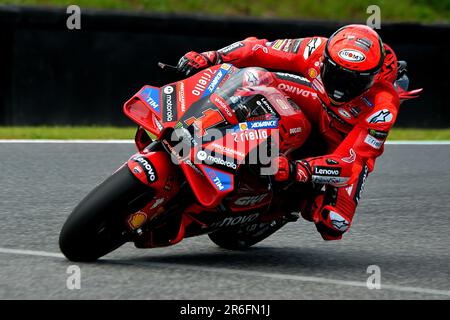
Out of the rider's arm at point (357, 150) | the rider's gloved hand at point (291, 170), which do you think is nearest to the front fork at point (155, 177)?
the rider's gloved hand at point (291, 170)

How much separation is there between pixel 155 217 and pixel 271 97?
2.81ft

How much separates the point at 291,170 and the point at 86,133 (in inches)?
251

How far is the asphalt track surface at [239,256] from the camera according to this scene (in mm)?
4832

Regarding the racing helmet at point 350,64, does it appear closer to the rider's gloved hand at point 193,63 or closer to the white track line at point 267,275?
the rider's gloved hand at point 193,63

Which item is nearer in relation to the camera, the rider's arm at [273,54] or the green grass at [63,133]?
the rider's arm at [273,54]

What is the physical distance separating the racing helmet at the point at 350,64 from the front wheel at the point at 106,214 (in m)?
1.11

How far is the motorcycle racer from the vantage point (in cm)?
518

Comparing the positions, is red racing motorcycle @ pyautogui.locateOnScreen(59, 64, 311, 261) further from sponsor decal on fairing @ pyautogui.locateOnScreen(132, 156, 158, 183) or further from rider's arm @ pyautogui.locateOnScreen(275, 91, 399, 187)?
rider's arm @ pyautogui.locateOnScreen(275, 91, 399, 187)

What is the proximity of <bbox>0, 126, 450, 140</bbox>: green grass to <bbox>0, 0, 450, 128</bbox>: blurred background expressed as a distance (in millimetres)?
482

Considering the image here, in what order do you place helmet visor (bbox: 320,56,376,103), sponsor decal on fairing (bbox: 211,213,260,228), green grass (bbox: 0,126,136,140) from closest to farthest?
helmet visor (bbox: 320,56,376,103), sponsor decal on fairing (bbox: 211,213,260,228), green grass (bbox: 0,126,136,140)

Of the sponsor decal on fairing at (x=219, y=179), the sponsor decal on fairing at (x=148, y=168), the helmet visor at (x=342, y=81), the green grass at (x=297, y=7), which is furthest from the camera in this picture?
the green grass at (x=297, y=7)

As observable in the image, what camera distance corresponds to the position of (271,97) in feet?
17.0

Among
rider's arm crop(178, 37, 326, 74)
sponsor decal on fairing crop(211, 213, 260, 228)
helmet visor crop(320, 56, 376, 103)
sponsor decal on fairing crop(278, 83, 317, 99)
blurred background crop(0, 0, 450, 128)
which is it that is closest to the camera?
helmet visor crop(320, 56, 376, 103)

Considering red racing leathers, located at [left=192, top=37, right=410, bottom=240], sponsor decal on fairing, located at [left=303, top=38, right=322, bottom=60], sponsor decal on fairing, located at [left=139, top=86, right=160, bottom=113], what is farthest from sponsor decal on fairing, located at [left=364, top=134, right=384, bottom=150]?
sponsor decal on fairing, located at [left=139, top=86, right=160, bottom=113]
